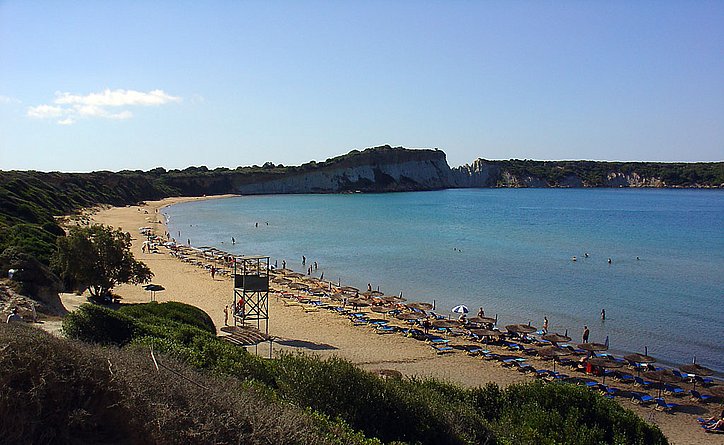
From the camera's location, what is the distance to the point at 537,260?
4603cm

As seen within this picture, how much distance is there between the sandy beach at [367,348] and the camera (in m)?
16.2

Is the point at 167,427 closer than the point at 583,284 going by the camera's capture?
Yes

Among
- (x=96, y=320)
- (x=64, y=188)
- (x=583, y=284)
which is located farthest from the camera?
(x=64, y=188)

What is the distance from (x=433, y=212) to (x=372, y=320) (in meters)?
72.9

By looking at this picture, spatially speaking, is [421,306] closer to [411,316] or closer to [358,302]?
[411,316]

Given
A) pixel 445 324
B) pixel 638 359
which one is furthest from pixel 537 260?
pixel 638 359

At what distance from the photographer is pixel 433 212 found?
98125 millimetres

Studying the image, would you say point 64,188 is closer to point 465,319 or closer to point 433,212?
point 433,212

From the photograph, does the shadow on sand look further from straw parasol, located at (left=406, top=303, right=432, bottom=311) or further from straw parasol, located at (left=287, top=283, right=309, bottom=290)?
straw parasol, located at (left=287, top=283, right=309, bottom=290)

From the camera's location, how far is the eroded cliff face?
152 metres

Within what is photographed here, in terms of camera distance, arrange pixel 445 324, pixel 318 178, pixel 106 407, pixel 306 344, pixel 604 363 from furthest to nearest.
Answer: pixel 318 178 → pixel 445 324 → pixel 306 344 → pixel 604 363 → pixel 106 407

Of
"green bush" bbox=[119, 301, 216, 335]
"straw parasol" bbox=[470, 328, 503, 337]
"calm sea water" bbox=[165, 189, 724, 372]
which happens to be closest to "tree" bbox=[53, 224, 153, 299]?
"green bush" bbox=[119, 301, 216, 335]

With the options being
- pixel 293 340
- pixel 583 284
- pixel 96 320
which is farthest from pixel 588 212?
pixel 96 320

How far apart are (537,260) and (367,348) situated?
2824 cm
